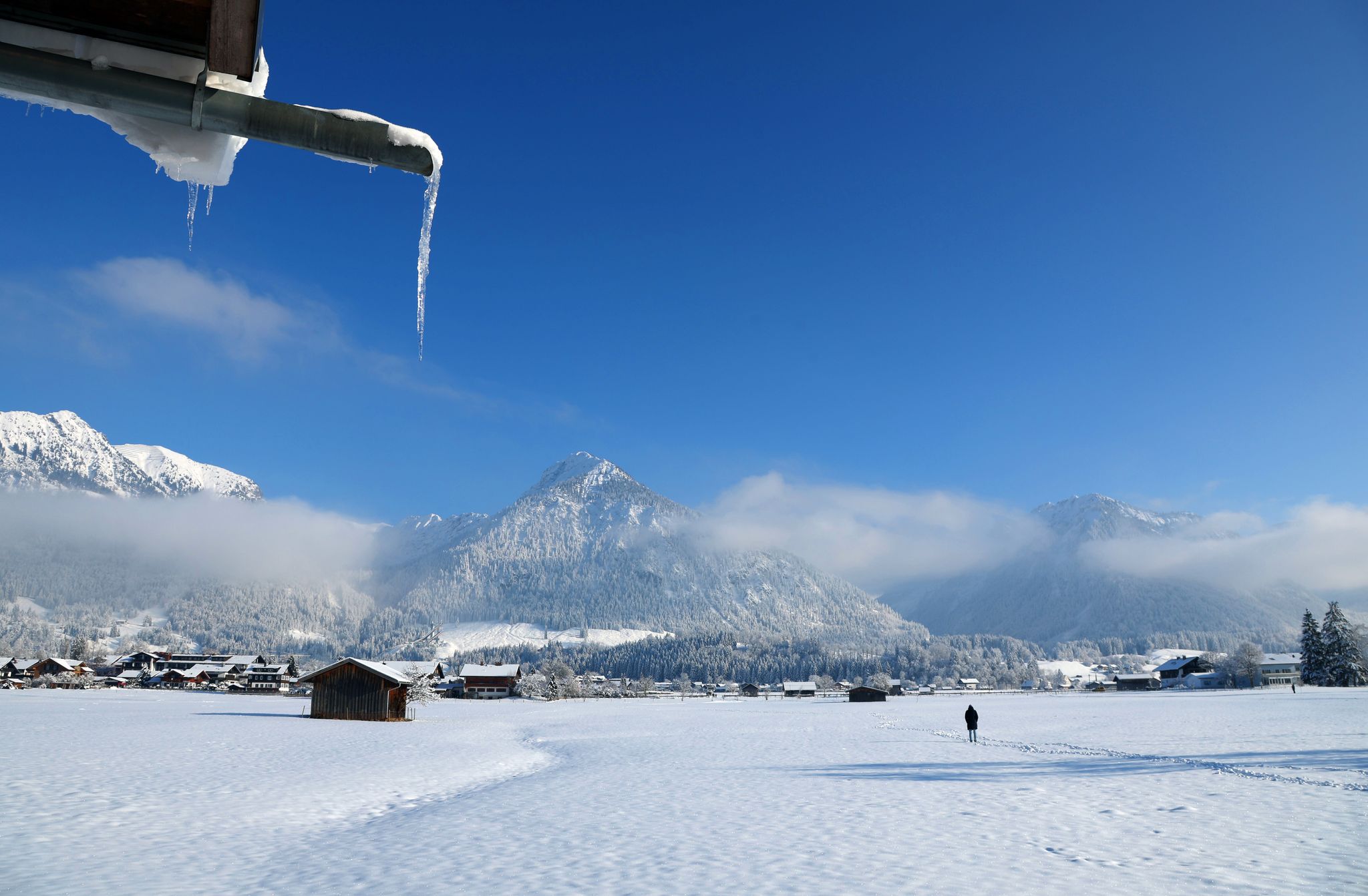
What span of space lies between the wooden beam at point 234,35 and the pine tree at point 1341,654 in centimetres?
12542

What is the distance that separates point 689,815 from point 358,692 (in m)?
42.9

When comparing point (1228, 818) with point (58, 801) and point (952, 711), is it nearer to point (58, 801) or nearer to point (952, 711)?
point (58, 801)

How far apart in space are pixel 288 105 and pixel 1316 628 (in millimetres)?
136586

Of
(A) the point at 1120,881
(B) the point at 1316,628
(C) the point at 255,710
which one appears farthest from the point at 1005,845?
(B) the point at 1316,628

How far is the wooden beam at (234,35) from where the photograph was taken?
2.51m

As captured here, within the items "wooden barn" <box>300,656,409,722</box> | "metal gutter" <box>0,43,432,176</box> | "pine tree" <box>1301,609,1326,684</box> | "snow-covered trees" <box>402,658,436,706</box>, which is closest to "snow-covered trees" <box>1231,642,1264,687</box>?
"pine tree" <box>1301,609,1326,684</box>

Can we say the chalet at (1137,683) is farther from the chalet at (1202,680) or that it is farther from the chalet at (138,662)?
the chalet at (138,662)

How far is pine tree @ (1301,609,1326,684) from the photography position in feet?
324

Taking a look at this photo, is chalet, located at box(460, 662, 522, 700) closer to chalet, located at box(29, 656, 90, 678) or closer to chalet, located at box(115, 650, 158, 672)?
chalet, located at box(29, 656, 90, 678)

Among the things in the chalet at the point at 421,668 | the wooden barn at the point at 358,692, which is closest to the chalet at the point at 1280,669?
the chalet at the point at 421,668

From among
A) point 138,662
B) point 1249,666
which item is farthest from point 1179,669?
point 138,662

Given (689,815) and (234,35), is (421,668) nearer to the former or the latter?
(689,815)

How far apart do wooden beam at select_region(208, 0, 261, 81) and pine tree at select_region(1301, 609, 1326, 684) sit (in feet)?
423

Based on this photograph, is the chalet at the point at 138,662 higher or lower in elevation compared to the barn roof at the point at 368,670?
lower
